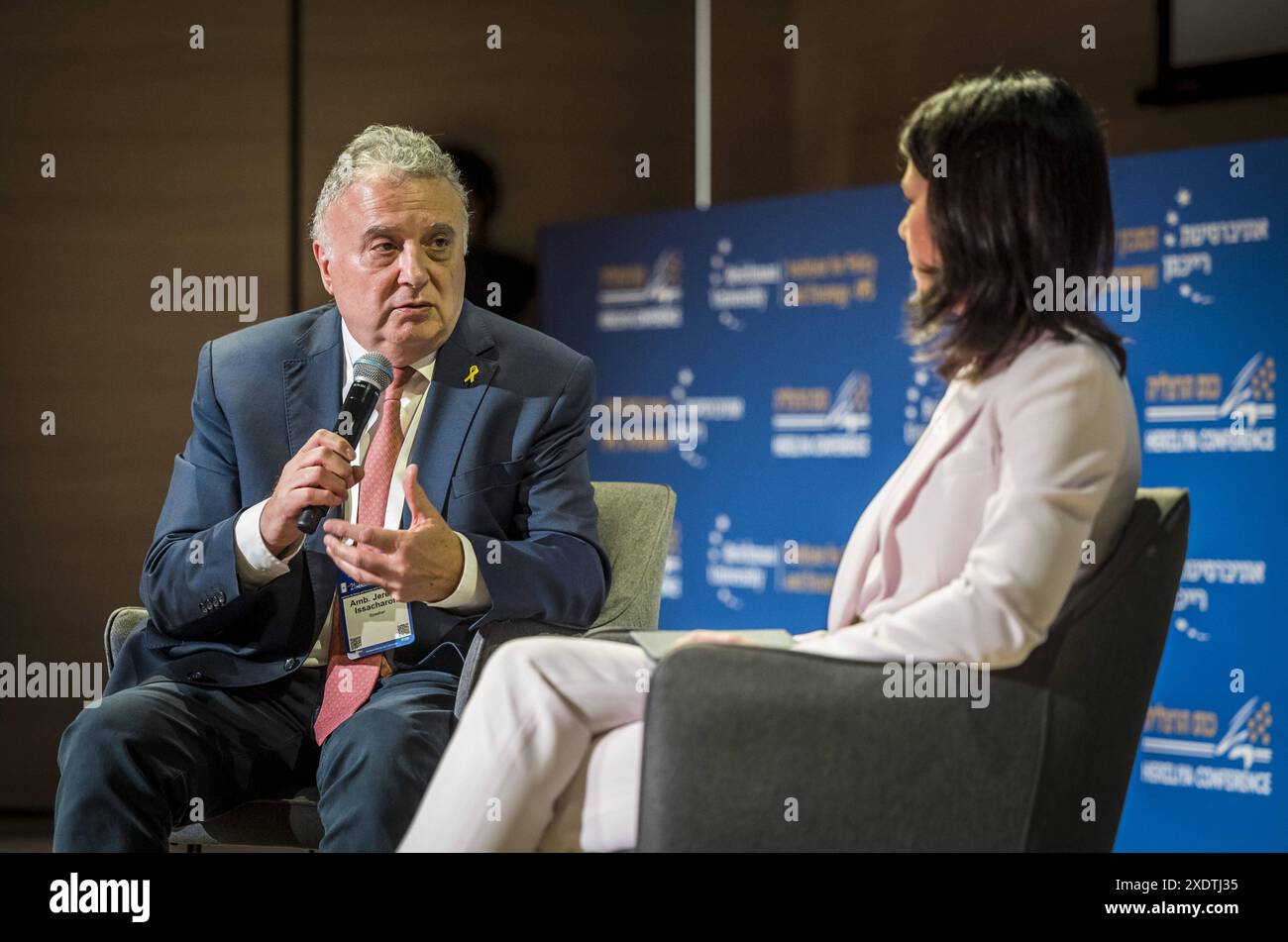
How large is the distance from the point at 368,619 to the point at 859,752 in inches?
42.6

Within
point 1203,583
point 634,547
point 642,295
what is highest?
point 642,295

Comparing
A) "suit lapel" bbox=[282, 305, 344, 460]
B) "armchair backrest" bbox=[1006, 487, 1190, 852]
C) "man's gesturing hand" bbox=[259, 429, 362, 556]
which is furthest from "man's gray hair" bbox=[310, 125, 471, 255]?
"armchair backrest" bbox=[1006, 487, 1190, 852]

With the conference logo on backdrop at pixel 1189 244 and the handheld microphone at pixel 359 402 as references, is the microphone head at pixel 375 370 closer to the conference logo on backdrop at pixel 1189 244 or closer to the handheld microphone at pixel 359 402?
the handheld microphone at pixel 359 402

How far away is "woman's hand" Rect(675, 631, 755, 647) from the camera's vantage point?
176cm

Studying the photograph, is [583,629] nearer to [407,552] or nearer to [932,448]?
[407,552]

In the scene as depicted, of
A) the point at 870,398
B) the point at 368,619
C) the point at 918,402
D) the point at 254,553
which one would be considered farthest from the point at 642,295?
the point at 254,553

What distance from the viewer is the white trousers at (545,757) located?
5.85ft

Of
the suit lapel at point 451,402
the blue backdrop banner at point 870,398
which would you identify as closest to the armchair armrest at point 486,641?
the suit lapel at point 451,402

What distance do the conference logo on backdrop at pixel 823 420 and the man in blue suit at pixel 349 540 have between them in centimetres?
181

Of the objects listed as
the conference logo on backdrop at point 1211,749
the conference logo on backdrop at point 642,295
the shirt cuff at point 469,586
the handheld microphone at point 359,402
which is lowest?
the conference logo on backdrop at point 1211,749

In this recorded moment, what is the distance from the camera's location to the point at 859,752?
1.73 m

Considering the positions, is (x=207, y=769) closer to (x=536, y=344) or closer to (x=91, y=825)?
(x=91, y=825)

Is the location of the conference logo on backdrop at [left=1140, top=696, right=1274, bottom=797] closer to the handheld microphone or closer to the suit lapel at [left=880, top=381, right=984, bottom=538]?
the suit lapel at [left=880, top=381, right=984, bottom=538]
